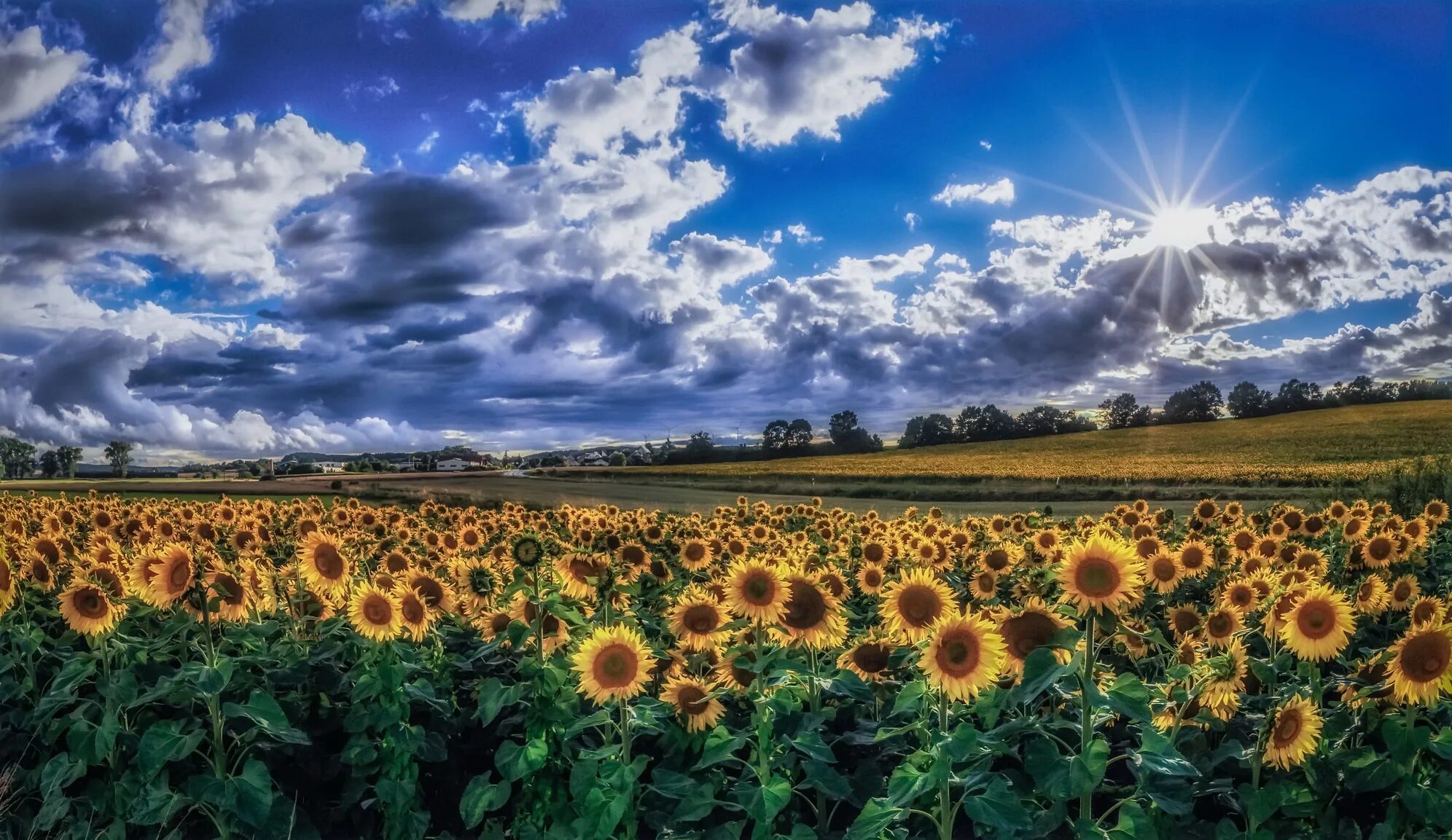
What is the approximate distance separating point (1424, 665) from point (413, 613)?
4281 millimetres

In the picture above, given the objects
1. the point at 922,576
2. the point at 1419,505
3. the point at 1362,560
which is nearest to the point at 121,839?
the point at 922,576

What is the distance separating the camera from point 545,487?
23.1 m

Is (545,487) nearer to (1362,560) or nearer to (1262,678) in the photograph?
(1362,560)

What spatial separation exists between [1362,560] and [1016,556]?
2.87 metres

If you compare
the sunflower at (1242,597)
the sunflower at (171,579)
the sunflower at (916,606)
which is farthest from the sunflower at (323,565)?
the sunflower at (1242,597)

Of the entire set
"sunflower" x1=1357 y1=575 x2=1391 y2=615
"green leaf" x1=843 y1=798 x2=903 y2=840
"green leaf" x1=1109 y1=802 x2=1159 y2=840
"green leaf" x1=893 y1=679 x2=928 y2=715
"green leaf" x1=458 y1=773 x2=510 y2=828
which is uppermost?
"green leaf" x1=893 y1=679 x2=928 y2=715

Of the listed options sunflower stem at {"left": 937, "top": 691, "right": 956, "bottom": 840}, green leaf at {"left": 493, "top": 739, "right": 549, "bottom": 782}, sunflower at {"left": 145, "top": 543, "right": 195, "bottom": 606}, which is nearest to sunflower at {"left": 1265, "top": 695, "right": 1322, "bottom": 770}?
sunflower stem at {"left": 937, "top": 691, "right": 956, "bottom": 840}

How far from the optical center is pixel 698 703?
12.8ft

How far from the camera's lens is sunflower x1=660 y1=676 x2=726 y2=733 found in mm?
3969

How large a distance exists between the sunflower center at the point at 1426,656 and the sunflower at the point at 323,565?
4847mm

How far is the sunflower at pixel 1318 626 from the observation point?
407 cm

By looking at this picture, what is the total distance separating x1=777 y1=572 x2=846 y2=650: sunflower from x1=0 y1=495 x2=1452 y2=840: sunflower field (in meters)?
0.01

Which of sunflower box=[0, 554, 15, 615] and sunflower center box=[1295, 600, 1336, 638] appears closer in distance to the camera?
sunflower center box=[1295, 600, 1336, 638]

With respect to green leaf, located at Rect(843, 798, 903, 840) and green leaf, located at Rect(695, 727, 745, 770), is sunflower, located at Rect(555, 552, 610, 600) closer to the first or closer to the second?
green leaf, located at Rect(695, 727, 745, 770)
